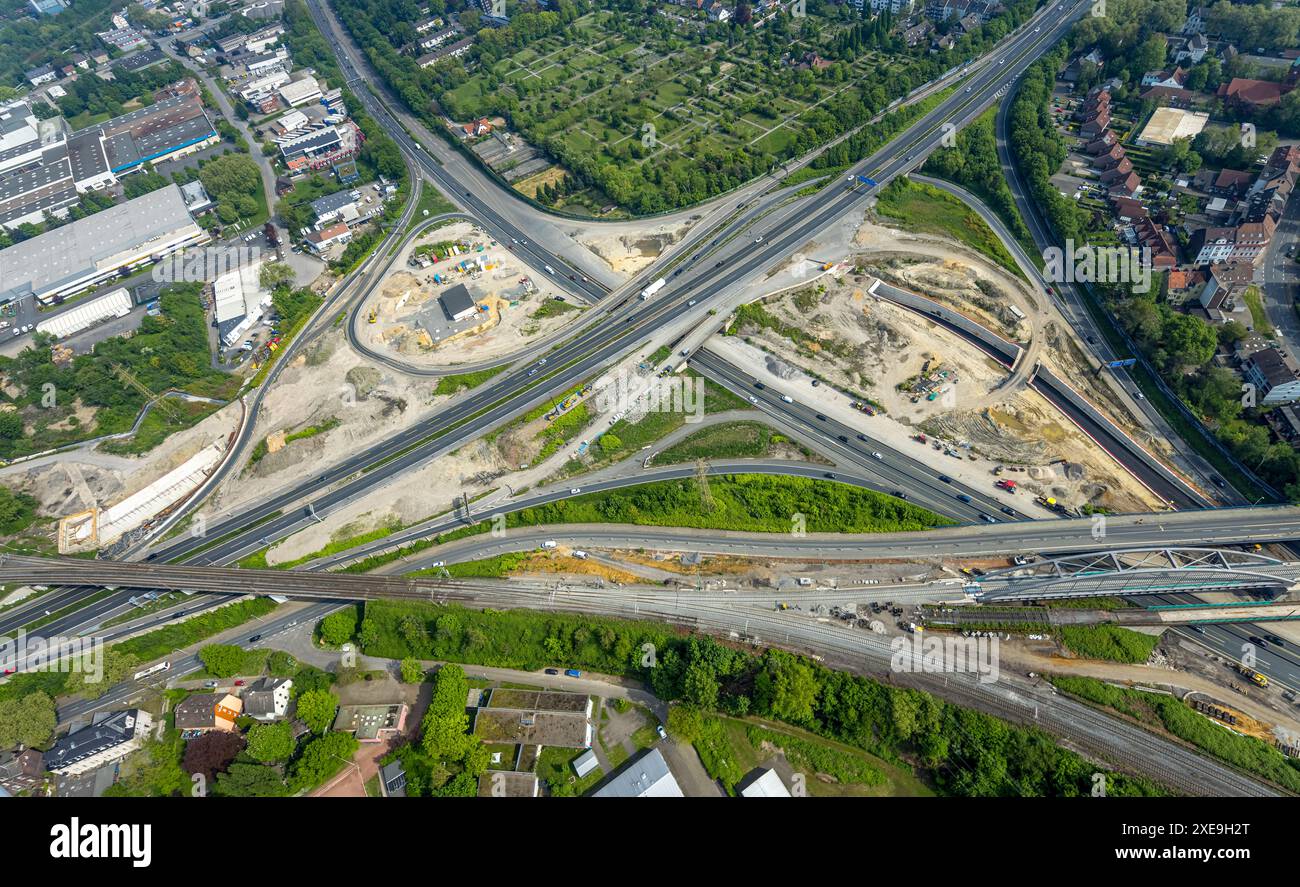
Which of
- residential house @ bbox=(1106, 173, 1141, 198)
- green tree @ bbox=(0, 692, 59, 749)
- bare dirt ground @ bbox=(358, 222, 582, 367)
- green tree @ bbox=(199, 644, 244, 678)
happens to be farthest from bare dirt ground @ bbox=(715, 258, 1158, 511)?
green tree @ bbox=(0, 692, 59, 749)

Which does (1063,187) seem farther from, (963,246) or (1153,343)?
(1153,343)

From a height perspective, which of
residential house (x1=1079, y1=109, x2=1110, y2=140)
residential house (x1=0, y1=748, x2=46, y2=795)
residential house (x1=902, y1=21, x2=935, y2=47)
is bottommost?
residential house (x1=0, y1=748, x2=46, y2=795)

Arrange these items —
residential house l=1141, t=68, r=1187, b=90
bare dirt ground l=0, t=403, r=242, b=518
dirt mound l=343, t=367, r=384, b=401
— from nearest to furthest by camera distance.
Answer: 1. bare dirt ground l=0, t=403, r=242, b=518
2. dirt mound l=343, t=367, r=384, b=401
3. residential house l=1141, t=68, r=1187, b=90

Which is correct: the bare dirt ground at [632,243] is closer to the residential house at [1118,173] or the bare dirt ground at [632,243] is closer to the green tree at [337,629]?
the green tree at [337,629]

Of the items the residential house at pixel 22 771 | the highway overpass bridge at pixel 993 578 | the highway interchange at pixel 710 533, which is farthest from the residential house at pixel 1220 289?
the residential house at pixel 22 771

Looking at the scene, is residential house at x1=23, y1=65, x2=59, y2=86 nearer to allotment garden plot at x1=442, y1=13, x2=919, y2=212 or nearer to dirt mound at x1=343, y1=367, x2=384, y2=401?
allotment garden plot at x1=442, y1=13, x2=919, y2=212

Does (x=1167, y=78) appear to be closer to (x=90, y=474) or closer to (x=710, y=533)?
(x=710, y=533)
